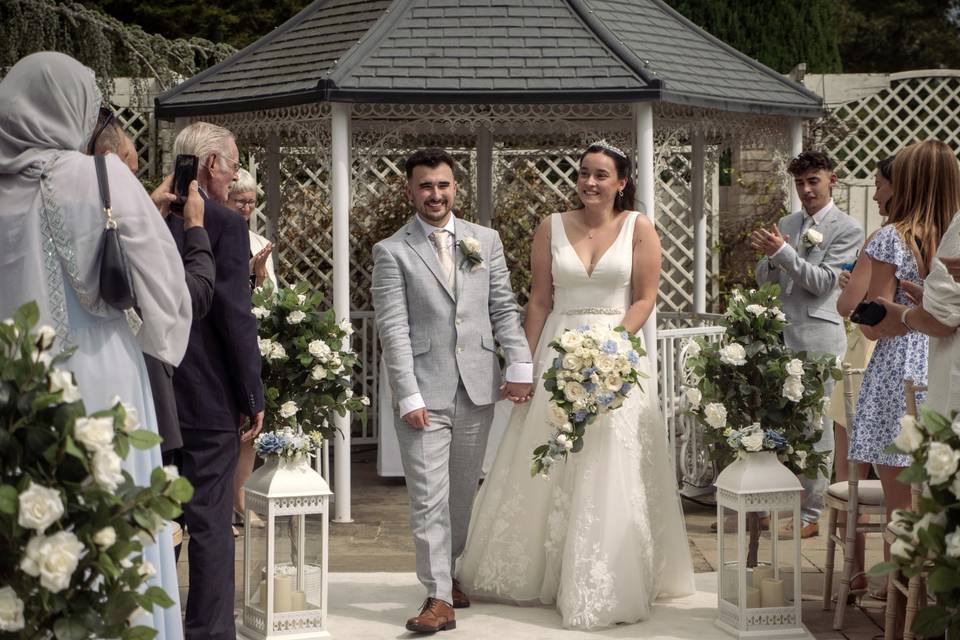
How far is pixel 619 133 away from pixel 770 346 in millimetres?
3953

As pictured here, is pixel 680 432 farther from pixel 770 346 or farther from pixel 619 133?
pixel 770 346

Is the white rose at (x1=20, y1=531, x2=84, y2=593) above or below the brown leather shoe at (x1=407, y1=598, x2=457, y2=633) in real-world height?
above

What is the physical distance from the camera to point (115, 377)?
3.51 meters

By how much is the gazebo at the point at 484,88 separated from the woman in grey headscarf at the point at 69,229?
11.5 ft

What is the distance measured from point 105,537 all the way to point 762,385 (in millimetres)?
3412

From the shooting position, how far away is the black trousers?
172 inches

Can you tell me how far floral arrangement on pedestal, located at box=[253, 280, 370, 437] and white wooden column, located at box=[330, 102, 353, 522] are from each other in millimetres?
1408

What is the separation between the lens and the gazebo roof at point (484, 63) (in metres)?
7.32

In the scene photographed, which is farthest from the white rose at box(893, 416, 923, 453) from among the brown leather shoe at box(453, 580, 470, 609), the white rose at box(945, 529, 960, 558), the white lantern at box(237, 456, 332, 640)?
the brown leather shoe at box(453, 580, 470, 609)

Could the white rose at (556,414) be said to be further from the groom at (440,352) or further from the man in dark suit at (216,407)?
the man in dark suit at (216,407)

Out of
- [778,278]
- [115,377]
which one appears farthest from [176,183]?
[778,278]

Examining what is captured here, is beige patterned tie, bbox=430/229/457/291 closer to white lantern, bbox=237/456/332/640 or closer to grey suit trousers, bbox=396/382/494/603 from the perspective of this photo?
grey suit trousers, bbox=396/382/494/603

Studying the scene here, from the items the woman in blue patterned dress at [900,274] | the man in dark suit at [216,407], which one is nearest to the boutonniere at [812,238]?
the woman in blue patterned dress at [900,274]

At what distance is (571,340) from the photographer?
513cm
